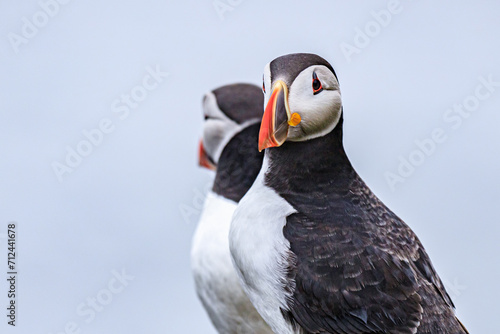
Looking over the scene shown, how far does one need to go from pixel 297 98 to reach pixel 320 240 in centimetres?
65

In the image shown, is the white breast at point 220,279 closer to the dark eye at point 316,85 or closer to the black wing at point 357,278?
the black wing at point 357,278

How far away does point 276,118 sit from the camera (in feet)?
12.7

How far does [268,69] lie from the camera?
407 centimetres

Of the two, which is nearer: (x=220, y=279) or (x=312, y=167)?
(x=312, y=167)

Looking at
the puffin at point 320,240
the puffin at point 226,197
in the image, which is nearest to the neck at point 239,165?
the puffin at point 226,197

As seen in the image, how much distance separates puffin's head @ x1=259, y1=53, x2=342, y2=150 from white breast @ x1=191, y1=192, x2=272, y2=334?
1494 millimetres

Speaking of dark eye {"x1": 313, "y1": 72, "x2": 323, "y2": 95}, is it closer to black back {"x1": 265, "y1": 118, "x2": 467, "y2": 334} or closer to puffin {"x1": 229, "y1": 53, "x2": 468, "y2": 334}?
puffin {"x1": 229, "y1": 53, "x2": 468, "y2": 334}

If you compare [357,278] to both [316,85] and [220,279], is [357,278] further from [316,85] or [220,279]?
[220,279]

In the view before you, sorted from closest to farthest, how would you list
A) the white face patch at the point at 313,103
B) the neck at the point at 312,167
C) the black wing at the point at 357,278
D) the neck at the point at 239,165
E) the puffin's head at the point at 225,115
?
the black wing at the point at 357,278
the white face patch at the point at 313,103
the neck at the point at 312,167
the neck at the point at 239,165
the puffin's head at the point at 225,115

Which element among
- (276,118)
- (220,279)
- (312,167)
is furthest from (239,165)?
(276,118)

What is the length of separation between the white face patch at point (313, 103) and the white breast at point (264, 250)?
346mm

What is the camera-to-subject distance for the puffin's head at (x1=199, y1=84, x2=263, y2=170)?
623 centimetres

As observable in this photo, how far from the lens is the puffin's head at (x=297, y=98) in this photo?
3888 millimetres

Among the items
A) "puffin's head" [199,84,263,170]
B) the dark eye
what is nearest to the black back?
the dark eye
